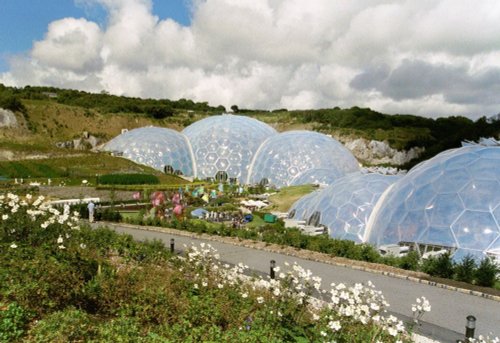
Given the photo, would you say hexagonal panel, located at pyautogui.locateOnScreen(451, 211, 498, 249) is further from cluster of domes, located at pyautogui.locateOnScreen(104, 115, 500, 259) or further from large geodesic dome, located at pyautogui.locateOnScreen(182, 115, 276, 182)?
large geodesic dome, located at pyautogui.locateOnScreen(182, 115, 276, 182)

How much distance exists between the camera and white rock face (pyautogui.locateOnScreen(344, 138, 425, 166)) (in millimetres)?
77650

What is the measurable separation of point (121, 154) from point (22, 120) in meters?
35.2

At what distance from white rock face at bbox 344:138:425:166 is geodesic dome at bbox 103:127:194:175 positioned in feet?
137

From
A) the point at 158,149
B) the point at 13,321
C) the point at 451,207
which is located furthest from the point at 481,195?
the point at 158,149

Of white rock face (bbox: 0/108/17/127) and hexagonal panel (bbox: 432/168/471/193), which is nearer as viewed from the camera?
hexagonal panel (bbox: 432/168/471/193)

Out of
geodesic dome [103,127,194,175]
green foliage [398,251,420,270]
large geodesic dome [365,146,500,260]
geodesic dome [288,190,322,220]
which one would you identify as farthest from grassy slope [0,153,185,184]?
green foliage [398,251,420,270]

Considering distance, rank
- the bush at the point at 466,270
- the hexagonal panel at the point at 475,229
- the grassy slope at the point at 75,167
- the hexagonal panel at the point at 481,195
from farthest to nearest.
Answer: the grassy slope at the point at 75,167 → the hexagonal panel at the point at 481,195 → the hexagonal panel at the point at 475,229 → the bush at the point at 466,270

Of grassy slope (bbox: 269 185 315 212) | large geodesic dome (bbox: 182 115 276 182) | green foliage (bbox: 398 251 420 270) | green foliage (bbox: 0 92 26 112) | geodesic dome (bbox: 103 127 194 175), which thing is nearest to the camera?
green foliage (bbox: 398 251 420 270)

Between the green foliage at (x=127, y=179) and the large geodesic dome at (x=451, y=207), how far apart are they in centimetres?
2497

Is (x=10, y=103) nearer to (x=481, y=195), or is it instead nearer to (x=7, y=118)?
(x=7, y=118)

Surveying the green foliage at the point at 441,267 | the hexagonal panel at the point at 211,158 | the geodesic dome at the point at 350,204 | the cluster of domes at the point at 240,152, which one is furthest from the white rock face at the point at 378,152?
the green foliage at the point at 441,267

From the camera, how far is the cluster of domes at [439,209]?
13203mm

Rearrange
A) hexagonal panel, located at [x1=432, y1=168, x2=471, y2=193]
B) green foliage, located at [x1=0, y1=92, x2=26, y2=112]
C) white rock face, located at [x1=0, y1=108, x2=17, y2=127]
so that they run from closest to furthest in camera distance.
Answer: hexagonal panel, located at [x1=432, y1=168, x2=471, y2=193] → white rock face, located at [x1=0, y1=108, x2=17, y2=127] → green foliage, located at [x1=0, y1=92, x2=26, y2=112]

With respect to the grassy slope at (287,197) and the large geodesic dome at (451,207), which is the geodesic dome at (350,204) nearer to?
the large geodesic dome at (451,207)
